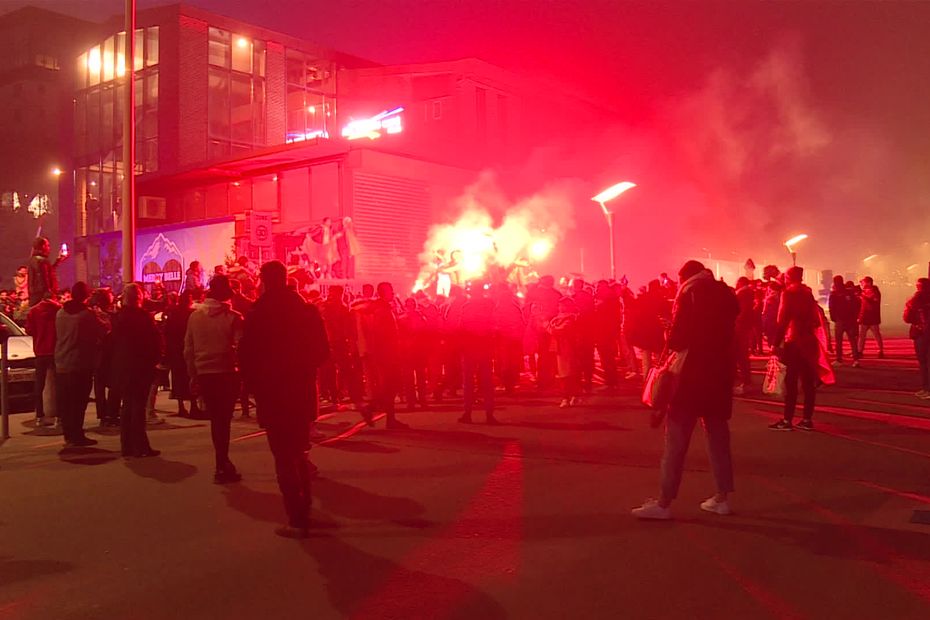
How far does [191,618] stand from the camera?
12.0 feet

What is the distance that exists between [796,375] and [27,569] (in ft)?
25.3

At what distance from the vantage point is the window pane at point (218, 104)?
117 feet

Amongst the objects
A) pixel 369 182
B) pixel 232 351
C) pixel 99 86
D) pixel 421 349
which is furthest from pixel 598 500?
pixel 99 86

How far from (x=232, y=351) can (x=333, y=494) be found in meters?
1.91

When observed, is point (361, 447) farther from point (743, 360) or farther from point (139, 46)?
point (139, 46)

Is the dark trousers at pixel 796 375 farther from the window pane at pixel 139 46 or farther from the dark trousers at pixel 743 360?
the window pane at pixel 139 46

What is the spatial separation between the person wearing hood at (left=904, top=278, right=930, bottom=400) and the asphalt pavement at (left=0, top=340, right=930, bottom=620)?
2.77 metres

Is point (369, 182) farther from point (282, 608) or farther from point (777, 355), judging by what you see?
point (282, 608)

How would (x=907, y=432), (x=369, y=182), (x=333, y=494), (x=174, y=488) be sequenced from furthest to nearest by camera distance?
(x=369, y=182)
(x=907, y=432)
(x=174, y=488)
(x=333, y=494)

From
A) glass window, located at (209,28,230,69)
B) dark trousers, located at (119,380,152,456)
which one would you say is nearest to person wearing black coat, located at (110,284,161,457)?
dark trousers, located at (119,380,152,456)

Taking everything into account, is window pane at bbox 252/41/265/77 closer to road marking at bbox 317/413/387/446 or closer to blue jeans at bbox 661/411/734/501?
road marking at bbox 317/413/387/446

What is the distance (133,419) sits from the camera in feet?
26.0

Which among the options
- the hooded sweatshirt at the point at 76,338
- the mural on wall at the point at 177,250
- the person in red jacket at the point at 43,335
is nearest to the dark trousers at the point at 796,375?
the hooded sweatshirt at the point at 76,338

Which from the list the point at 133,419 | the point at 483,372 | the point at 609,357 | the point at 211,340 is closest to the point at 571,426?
the point at 483,372
